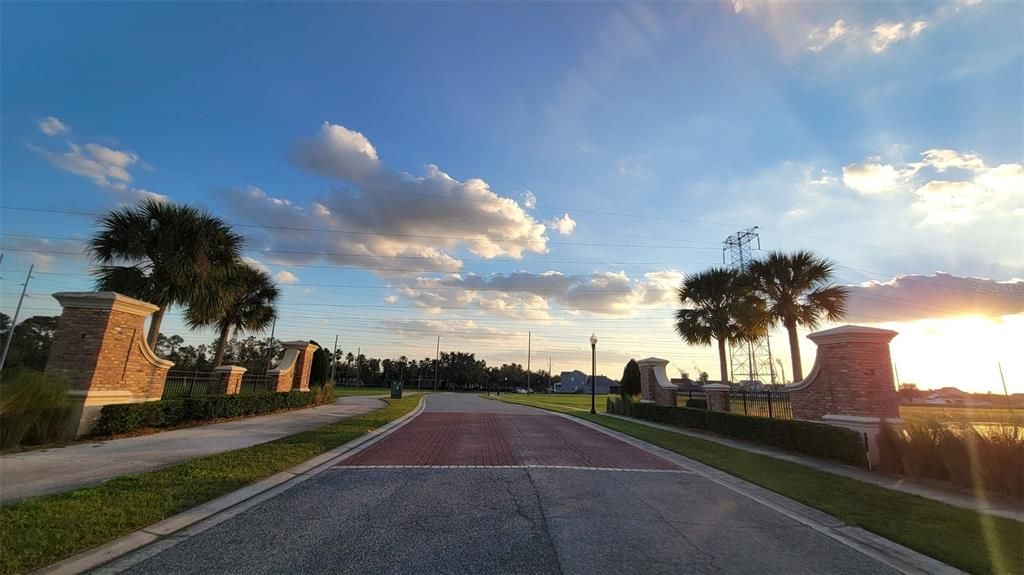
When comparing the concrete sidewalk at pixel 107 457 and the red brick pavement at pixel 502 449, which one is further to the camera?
the red brick pavement at pixel 502 449

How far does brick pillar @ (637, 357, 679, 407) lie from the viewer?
2020 cm

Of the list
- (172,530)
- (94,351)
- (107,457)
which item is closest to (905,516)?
(172,530)

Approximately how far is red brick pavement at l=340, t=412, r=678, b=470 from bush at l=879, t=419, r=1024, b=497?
4635 mm

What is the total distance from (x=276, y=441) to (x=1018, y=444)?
14409mm

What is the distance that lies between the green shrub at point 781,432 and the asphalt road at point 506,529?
449cm


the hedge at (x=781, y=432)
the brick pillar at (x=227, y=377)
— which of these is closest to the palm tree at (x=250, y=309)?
the brick pillar at (x=227, y=377)

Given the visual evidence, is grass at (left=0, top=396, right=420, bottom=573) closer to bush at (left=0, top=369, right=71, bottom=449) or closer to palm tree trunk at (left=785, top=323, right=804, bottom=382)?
bush at (left=0, top=369, right=71, bottom=449)

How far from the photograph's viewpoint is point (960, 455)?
8188mm

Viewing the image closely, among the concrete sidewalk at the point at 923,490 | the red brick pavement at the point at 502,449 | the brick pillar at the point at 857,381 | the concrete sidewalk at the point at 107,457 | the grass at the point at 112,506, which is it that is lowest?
the concrete sidewalk at the point at 107,457

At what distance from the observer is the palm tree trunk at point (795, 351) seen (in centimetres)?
2011

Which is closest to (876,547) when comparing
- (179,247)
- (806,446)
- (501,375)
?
(806,446)

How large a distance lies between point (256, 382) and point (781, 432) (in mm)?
21699

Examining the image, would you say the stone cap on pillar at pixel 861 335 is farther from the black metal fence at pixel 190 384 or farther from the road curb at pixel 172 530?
the black metal fence at pixel 190 384

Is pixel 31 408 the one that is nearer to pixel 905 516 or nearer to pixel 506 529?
pixel 506 529
